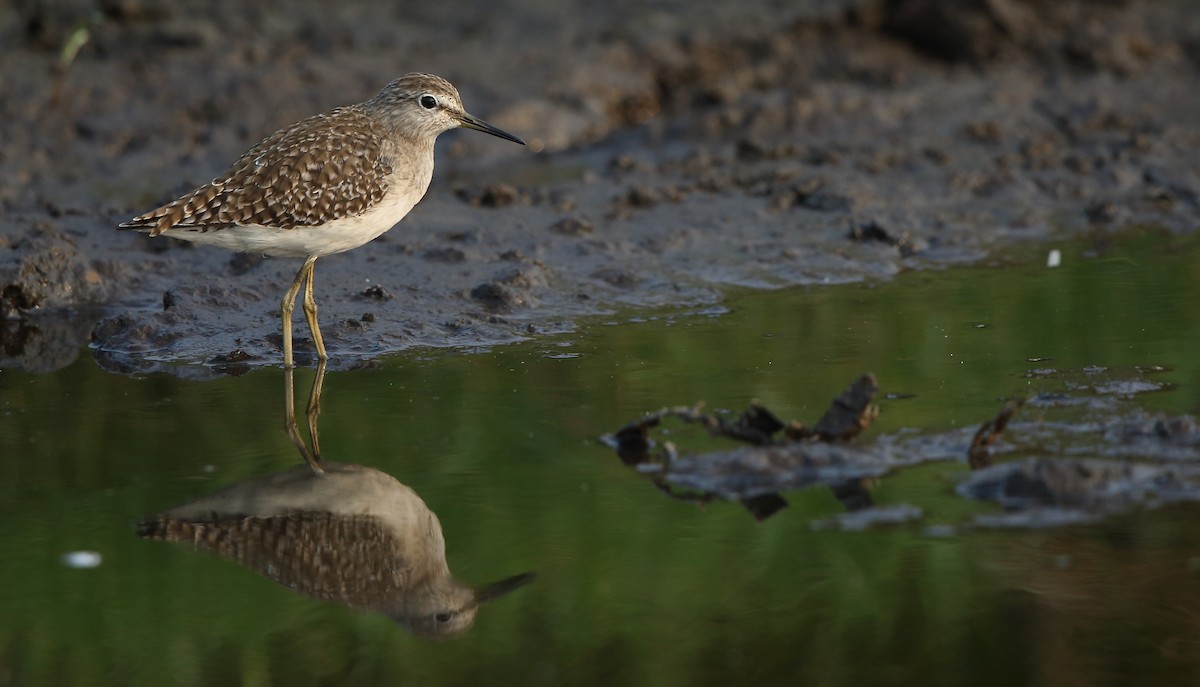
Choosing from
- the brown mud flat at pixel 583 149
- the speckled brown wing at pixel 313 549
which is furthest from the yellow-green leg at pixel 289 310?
the speckled brown wing at pixel 313 549

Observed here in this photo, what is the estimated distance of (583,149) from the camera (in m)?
13.5

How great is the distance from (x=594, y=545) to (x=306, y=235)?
3.08 m

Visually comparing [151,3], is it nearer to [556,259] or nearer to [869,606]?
[556,259]

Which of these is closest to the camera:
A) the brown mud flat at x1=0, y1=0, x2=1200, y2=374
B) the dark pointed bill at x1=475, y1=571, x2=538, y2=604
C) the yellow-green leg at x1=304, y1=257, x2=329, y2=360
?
the dark pointed bill at x1=475, y1=571, x2=538, y2=604

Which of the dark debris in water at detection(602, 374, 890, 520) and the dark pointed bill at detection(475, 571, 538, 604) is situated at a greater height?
the dark debris in water at detection(602, 374, 890, 520)

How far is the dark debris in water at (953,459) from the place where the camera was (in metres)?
5.77

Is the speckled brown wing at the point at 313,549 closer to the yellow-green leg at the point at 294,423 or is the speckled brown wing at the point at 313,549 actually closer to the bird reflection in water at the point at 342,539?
the bird reflection in water at the point at 342,539

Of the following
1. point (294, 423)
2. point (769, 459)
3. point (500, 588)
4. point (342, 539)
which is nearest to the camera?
point (500, 588)

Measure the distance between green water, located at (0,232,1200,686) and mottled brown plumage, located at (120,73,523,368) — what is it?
30.2 inches

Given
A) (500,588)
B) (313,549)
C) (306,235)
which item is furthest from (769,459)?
(306,235)

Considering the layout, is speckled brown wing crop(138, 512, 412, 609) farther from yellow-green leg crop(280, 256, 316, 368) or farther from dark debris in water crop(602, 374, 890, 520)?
yellow-green leg crop(280, 256, 316, 368)

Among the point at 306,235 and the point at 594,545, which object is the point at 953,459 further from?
the point at 306,235

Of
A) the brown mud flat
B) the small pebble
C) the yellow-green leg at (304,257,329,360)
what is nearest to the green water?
the small pebble

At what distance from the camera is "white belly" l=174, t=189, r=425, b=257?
7969 millimetres
